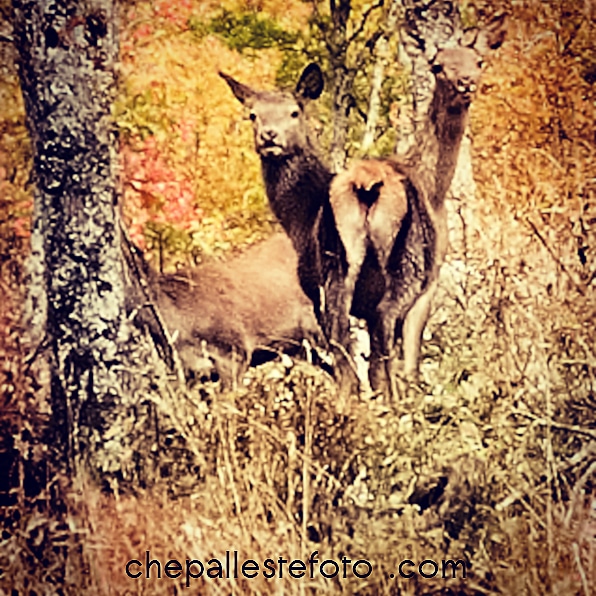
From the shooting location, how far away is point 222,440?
6.68ft

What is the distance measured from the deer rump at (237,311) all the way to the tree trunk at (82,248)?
105 mm

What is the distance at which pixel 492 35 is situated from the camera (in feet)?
6.93

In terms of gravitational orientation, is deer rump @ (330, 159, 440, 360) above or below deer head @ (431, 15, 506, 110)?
below

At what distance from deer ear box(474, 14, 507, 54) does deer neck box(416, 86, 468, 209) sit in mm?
156

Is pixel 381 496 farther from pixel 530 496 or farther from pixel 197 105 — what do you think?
pixel 197 105

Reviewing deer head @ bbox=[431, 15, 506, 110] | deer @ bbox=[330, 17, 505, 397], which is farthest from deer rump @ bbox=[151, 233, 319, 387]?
deer head @ bbox=[431, 15, 506, 110]

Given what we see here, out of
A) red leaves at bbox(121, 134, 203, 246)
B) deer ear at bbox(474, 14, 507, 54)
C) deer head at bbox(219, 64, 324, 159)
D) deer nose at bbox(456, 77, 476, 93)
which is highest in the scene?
deer ear at bbox(474, 14, 507, 54)

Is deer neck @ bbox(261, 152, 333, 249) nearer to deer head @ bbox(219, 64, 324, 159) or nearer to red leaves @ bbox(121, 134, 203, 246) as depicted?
deer head @ bbox(219, 64, 324, 159)

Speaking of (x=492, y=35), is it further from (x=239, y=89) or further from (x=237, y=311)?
(x=237, y=311)

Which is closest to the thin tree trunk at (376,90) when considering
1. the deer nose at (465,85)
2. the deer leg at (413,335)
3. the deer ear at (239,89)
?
the deer nose at (465,85)

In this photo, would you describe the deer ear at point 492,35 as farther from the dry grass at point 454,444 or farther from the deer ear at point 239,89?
the deer ear at point 239,89

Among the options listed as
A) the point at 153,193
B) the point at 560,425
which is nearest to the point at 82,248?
the point at 153,193

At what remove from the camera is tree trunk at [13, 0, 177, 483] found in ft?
6.62

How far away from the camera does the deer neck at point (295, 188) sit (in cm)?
206
